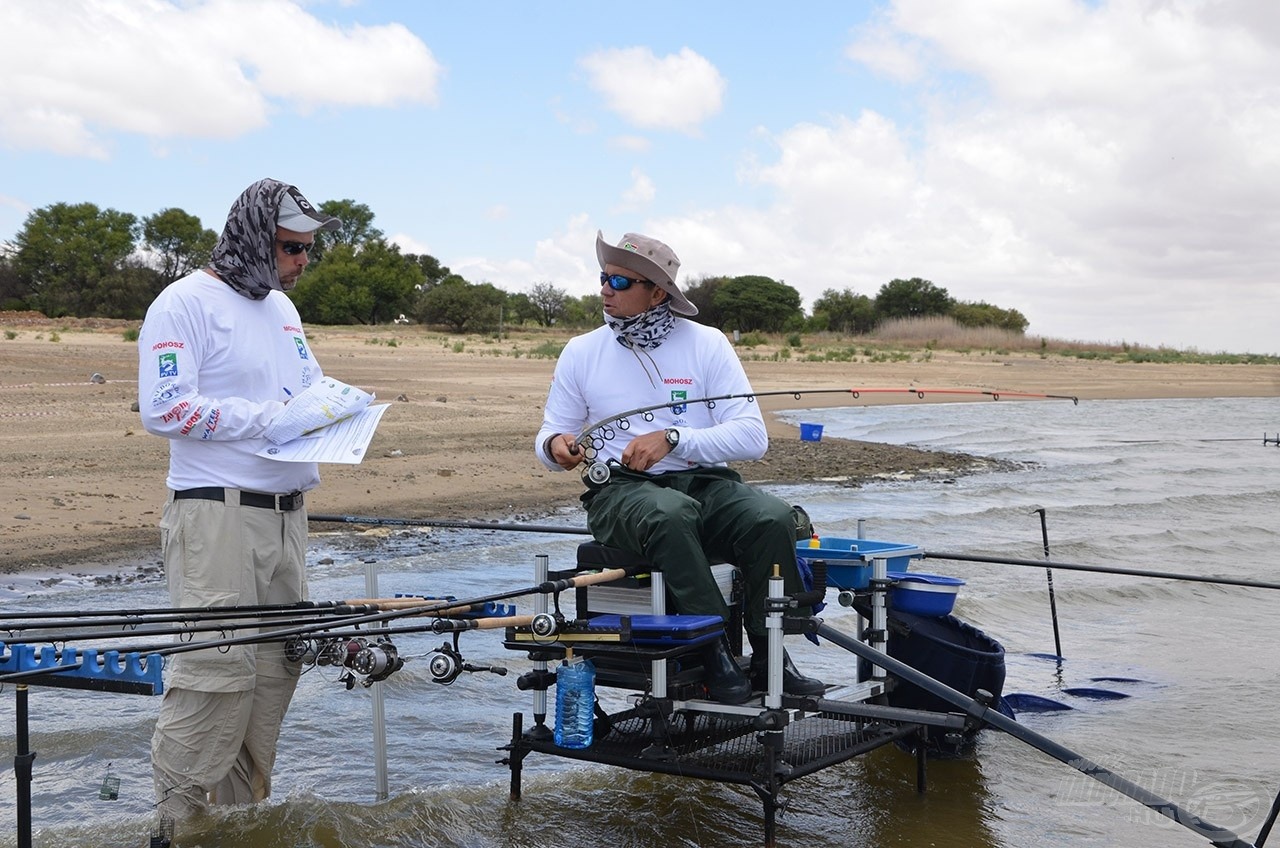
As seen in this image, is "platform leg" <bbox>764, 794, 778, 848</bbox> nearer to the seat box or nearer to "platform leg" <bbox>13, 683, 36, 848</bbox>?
the seat box

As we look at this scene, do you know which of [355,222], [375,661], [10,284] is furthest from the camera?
[355,222]

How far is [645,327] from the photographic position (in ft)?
14.7

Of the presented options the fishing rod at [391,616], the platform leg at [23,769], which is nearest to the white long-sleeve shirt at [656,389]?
the fishing rod at [391,616]

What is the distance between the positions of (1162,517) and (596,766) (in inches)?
414

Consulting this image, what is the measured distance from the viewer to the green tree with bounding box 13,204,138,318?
45438 millimetres

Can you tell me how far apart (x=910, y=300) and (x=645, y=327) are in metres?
59.3

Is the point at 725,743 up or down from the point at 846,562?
down

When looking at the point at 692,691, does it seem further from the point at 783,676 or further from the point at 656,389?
the point at 656,389

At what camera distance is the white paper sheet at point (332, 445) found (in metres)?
3.76

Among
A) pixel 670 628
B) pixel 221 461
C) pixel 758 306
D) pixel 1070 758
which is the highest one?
pixel 758 306

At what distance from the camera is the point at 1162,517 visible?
46.9 ft

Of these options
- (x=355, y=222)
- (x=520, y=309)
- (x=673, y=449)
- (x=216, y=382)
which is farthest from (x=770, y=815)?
(x=355, y=222)

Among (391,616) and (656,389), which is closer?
(391,616)

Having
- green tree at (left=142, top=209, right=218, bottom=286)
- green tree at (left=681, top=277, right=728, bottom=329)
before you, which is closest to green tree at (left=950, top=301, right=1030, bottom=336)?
green tree at (left=681, top=277, right=728, bottom=329)
